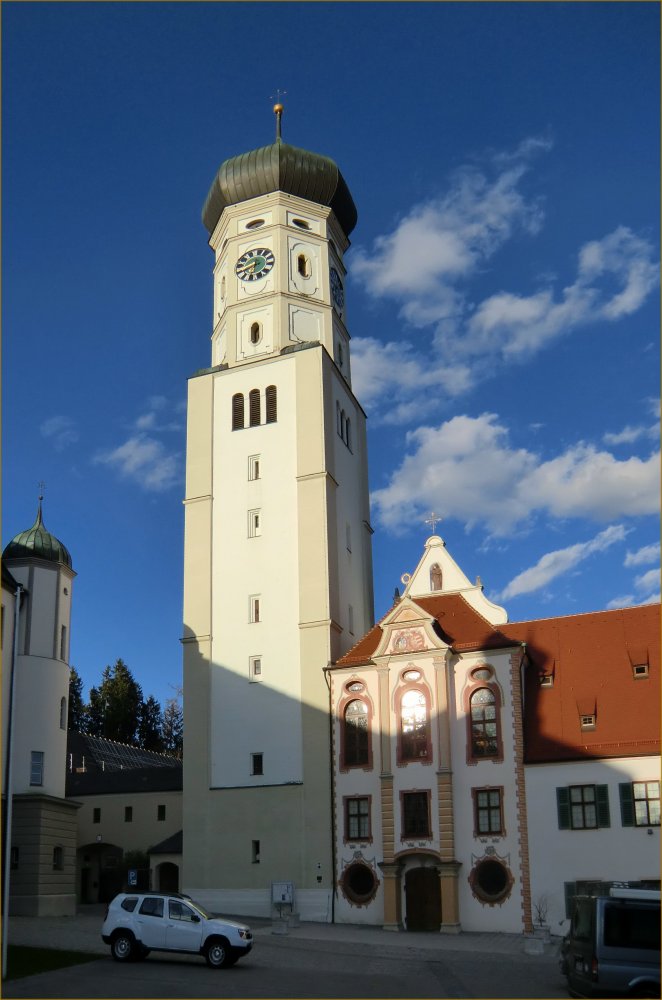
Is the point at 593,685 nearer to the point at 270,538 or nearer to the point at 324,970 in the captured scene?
the point at 270,538

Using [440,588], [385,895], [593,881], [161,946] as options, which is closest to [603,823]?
[593,881]

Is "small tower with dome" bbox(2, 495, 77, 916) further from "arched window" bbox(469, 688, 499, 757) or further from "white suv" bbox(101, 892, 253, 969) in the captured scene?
"arched window" bbox(469, 688, 499, 757)

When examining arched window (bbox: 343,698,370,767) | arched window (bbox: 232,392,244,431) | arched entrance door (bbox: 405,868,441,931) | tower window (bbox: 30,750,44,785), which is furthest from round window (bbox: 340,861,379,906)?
arched window (bbox: 232,392,244,431)

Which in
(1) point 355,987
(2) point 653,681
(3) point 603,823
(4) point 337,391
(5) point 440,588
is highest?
(4) point 337,391

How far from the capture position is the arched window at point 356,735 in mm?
38219

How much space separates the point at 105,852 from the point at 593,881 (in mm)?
31564

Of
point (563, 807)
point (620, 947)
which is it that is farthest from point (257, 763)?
point (620, 947)

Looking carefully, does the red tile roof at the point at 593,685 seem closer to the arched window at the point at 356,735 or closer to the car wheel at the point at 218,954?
the arched window at the point at 356,735

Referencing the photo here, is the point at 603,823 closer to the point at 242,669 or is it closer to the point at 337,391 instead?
the point at 242,669

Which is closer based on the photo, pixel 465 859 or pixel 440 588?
pixel 465 859

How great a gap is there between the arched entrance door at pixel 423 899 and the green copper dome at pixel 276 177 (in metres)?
31.8

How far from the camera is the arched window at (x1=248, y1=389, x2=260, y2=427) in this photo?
4509 centimetres

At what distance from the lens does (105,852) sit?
55750 mm

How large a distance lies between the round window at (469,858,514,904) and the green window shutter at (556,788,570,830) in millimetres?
2439
